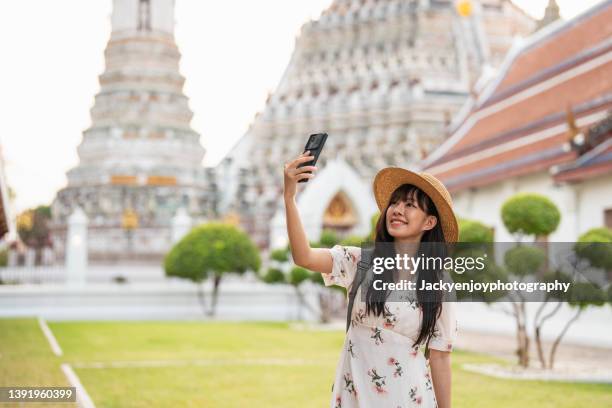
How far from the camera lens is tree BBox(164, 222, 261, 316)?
1923 cm

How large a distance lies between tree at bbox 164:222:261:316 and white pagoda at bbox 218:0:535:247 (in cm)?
1343

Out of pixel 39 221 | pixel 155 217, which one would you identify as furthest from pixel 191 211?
pixel 39 221

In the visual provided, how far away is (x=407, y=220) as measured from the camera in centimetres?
349

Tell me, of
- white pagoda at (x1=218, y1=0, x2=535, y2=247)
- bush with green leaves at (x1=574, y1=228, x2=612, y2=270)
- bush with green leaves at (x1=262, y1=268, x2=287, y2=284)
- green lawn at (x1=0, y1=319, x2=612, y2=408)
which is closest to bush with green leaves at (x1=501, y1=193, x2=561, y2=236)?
bush with green leaves at (x1=574, y1=228, x2=612, y2=270)

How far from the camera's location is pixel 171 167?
34.2m

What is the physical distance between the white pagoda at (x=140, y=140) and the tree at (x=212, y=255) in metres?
11.2

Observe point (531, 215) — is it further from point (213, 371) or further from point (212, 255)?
point (212, 255)

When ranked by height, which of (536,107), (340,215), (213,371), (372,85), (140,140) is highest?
(372,85)

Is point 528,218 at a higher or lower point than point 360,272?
higher

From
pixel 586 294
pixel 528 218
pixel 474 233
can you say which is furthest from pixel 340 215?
pixel 586 294

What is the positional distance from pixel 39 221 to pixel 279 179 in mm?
11400

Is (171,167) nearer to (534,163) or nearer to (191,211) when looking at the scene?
(191,211)

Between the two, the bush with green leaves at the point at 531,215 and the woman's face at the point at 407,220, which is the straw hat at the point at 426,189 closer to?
the woman's face at the point at 407,220

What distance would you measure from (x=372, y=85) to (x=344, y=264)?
1505 inches
